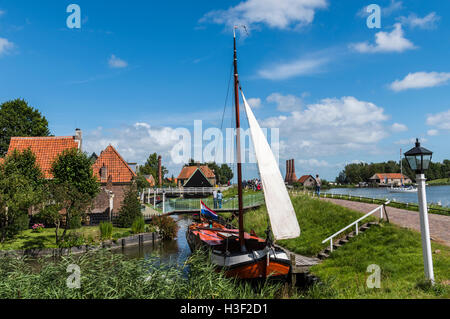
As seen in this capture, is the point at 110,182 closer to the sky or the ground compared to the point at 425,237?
Result: closer to the sky

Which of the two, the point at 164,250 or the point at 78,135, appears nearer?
the point at 164,250

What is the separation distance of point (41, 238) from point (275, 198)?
1863 centimetres

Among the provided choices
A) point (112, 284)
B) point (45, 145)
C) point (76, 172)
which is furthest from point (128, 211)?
point (112, 284)

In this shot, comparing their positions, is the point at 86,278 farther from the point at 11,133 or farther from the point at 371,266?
the point at 11,133

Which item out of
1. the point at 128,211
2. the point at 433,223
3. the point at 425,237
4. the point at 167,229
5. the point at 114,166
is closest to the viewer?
the point at 425,237

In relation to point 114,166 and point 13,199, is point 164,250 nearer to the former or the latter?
point 13,199

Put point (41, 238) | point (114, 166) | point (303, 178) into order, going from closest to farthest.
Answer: point (41, 238) < point (114, 166) < point (303, 178)

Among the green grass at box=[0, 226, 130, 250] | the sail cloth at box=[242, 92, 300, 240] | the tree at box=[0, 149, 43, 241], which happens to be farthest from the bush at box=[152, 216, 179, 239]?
the sail cloth at box=[242, 92, 300, 240]

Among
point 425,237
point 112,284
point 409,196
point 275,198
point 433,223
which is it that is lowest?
point 409,196

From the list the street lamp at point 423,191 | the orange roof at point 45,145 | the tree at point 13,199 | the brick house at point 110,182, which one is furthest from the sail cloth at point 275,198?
the orange roof at point 45,145

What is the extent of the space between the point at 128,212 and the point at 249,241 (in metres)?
15.9

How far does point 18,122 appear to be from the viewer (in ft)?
132

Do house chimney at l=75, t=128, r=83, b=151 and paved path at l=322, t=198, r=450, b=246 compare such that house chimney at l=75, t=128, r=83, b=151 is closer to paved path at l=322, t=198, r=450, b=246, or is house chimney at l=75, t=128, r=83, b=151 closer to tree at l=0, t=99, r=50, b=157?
tree at l=0, t=99, r=50, b=157
